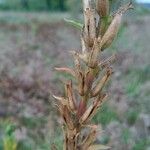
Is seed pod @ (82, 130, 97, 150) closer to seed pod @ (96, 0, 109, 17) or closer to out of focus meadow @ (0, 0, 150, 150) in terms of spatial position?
out of focus meadow @ (0, 0, 150, 150)

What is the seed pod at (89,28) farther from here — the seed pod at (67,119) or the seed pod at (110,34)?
the seed pod at (67,119)

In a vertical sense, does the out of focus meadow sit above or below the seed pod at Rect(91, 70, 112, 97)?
below

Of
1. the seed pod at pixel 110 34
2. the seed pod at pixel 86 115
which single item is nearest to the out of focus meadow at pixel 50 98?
the seed pod at pixel 110 34

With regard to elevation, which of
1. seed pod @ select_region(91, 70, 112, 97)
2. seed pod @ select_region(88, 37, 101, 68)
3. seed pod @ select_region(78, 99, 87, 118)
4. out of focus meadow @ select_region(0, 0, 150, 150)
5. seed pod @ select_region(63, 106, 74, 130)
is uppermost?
seed pod @ select_region(88, 37, 101, 68)

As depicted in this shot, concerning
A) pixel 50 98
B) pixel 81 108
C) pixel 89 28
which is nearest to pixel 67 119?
pixel 81 108

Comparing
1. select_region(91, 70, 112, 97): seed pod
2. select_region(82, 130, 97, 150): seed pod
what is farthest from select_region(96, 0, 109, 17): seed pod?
select_region(82, 130, 97, 150): seed pod

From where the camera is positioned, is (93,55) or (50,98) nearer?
(93,55)

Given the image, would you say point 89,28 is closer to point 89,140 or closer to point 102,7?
point 102,7

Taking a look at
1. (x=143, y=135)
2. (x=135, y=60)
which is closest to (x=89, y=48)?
(x=143, y=135)
